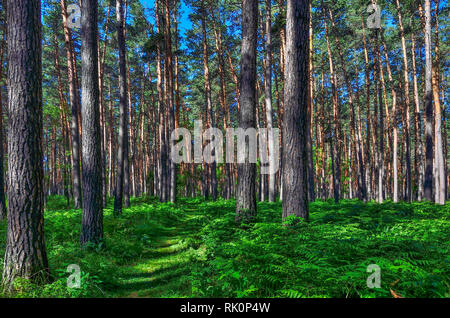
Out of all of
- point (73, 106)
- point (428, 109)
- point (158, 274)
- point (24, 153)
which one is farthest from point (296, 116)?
point (428, 109)

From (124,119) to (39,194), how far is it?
27.4ft

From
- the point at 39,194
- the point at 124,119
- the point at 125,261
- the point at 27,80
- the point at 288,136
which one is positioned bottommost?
the point at 125,261

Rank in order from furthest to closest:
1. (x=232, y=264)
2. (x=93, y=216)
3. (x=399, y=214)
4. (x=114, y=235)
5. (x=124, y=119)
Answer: (x=124, y=119) → (x=399, y=214) → (x=114, y=235) → (x=93, y=216) → (x=232, y=264)

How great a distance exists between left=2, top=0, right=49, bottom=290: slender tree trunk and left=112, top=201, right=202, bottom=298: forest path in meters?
1.41

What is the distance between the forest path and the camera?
13.1 ft

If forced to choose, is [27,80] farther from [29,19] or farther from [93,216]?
[93,216]

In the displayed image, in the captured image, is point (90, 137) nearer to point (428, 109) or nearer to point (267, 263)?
point (267, 263)

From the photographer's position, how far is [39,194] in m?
3.79

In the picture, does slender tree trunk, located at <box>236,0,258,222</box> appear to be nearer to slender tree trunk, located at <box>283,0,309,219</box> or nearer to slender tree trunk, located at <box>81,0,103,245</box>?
slender tree trunk, located at <box>283,0,309,219</box>

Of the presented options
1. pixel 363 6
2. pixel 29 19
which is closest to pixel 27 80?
pixel 29 19

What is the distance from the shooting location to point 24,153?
367 centimetres

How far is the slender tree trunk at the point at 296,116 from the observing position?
18.1ft

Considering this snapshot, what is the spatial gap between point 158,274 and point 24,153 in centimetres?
328

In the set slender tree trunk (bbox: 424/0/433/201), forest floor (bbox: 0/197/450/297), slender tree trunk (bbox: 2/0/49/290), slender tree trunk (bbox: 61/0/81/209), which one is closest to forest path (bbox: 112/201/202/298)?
forest floor (bbox: 0/197/450/297)
